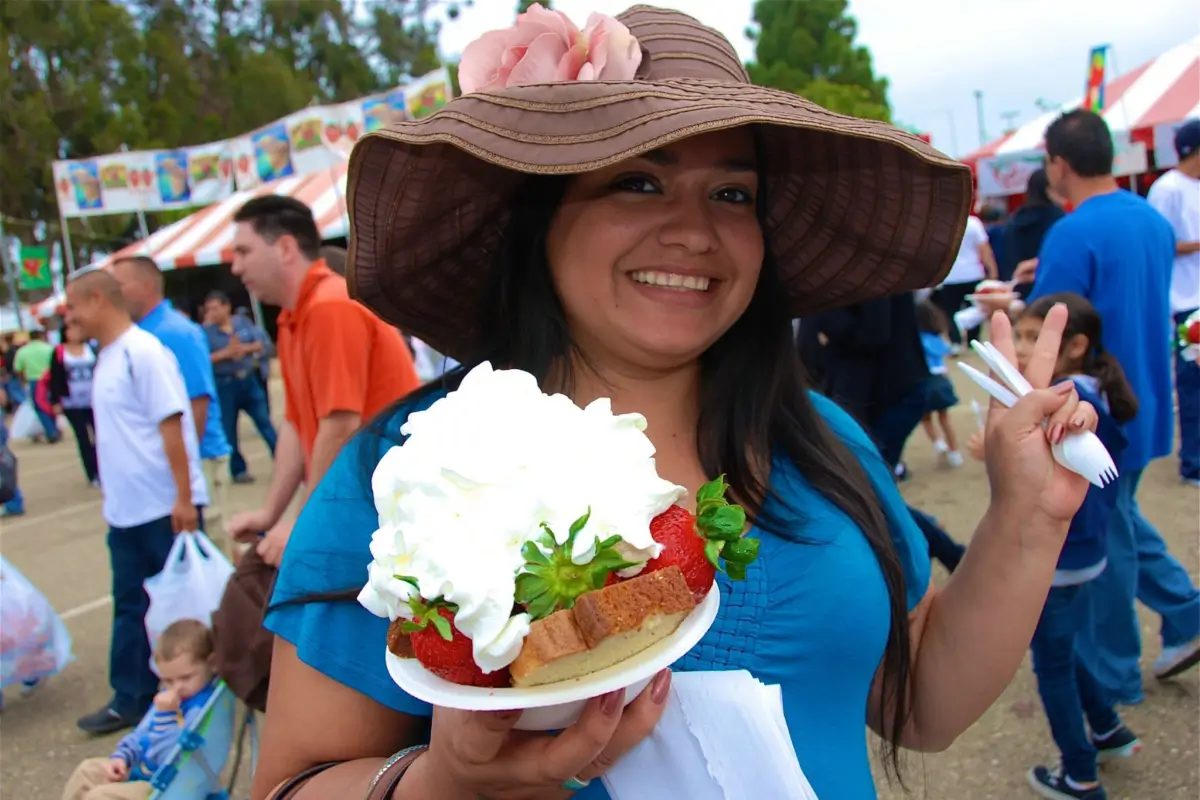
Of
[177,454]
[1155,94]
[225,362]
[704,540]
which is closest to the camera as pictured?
[704,540]

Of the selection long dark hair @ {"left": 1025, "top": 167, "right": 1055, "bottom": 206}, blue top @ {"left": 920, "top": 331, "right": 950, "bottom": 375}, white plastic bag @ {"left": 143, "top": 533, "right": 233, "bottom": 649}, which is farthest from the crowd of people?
long dark hair @ {"left": 1025, "top": 167, "right": 1055, "bottom": 206}

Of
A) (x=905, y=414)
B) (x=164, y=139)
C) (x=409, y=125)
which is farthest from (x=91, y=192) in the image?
(x=409, y=125)

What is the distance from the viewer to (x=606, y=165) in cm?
119

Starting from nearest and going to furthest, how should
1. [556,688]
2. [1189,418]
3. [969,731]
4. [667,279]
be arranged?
[556,688] < [667,279] < [969,731] < [1189,418]

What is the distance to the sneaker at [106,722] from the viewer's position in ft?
13.8

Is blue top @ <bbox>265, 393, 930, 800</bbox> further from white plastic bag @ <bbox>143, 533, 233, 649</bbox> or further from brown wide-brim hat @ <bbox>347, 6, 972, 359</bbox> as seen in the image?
white plastic bag @ <bbox>143, 533, 233, 649</bbox>

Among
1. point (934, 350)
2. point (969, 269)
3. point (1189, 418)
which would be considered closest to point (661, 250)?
point (1189, 418)

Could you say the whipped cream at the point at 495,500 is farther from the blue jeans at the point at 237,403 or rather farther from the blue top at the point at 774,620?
A: the blue jeans at the point at 237,403

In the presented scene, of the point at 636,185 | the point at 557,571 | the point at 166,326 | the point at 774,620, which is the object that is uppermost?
the point at 636,185

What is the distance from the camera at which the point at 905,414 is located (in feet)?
16.5

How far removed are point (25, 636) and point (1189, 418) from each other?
654cm

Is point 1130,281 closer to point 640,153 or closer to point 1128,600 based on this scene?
point 1128,600

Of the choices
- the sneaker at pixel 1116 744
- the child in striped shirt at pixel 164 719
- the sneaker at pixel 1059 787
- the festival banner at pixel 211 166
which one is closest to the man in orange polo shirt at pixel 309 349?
the child in striped shirt at pixel 164 719

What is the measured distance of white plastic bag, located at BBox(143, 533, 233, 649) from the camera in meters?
3.68
